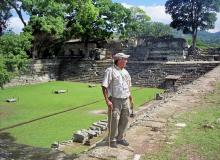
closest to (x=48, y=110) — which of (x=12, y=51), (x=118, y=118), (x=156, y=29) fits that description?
(x=12, y=51)

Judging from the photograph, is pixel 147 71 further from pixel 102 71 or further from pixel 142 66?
pixel 102 71

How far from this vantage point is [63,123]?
37.4ft

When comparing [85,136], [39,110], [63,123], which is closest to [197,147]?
[85,136]

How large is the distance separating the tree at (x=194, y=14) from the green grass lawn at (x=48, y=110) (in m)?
14.5

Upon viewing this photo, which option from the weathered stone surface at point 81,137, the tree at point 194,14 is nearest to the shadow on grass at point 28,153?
the weathered stone surface at point 81,137

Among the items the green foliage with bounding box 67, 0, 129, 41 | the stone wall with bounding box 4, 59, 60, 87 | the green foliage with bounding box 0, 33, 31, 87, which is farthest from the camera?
the green foliage with bounding box 67, 0, 129, 41

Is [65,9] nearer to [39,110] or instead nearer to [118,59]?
[39,110]

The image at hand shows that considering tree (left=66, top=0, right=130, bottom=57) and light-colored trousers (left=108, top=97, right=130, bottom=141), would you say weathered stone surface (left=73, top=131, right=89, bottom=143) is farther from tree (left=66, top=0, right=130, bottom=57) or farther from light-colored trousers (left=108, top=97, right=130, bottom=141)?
tree (left=66, top=0, right=130, bottom=57)

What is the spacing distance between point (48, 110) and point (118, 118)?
870cm

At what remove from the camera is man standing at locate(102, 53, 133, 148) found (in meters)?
5.27

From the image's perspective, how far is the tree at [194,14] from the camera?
31.7 meters

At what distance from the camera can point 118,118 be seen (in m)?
5.33

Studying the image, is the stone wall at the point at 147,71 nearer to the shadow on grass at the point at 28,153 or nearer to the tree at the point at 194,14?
the tree at the point at 194,14

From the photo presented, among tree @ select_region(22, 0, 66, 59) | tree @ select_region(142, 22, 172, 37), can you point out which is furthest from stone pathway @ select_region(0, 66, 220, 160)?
Result: tree @ select_region(142, 22, 172, 37)
